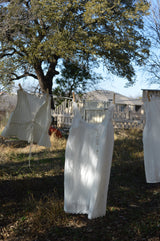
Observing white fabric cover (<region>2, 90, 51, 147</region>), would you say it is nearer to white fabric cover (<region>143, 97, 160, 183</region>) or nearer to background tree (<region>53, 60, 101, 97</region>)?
white fabric cover (<region>143, 97, 160, 183</region>)

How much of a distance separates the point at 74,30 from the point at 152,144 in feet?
20.7

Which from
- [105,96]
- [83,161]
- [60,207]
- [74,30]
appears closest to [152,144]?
[83,161]

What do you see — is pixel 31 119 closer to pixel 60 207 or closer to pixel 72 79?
pixel 60 207

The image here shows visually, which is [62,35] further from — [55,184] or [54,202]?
[54,202]

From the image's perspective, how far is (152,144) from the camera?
13.6 feet

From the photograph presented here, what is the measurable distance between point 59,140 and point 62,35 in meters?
3.57

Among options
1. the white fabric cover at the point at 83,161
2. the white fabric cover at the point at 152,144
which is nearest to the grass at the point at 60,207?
the white fabric cover at the point at 83,161

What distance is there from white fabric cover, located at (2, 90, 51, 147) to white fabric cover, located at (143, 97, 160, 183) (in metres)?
1.90

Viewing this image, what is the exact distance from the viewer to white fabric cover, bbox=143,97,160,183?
4.09 meters

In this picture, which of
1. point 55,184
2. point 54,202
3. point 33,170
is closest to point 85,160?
point 54,202

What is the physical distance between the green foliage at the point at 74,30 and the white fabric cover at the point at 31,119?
427 centimetres

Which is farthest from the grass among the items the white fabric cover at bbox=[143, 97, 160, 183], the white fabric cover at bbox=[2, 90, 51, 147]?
the white fabric cover at bbox=[2, 90, 51, 147]

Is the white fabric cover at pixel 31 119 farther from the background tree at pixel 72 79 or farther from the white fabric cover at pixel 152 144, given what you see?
the background tree at pixel 72 79

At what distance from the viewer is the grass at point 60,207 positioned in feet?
11.5
